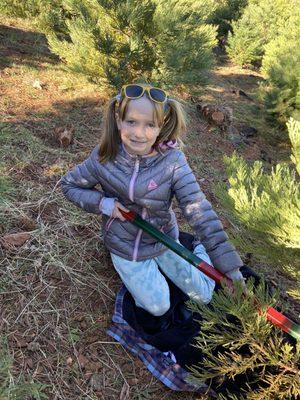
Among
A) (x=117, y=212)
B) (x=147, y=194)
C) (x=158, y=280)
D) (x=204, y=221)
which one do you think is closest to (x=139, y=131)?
(x=147, y=194)

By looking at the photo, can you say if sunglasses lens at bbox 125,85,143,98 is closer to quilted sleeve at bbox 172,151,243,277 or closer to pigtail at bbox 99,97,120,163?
pigtail at bbox 99,97,120,163

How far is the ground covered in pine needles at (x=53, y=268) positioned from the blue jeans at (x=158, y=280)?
24cm

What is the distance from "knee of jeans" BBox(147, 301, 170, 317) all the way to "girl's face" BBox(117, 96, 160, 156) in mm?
897

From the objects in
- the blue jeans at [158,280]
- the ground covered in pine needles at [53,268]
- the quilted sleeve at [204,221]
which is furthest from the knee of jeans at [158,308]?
the quilted sleeve at [204,221]

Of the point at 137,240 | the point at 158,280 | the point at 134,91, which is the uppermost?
the point at 134,91

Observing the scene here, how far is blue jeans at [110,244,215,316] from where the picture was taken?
239cm

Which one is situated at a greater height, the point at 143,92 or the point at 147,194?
the point at 143,92

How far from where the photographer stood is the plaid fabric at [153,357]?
218 centimetres

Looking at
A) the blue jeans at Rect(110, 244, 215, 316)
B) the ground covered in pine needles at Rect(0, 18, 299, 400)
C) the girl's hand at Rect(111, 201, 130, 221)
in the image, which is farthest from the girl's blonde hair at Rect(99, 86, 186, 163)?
the ground covered in pine needles at Rect(0, 18, 299, 400)

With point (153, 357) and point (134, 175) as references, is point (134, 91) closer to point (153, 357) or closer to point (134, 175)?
point (134, 175)

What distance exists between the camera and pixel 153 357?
2279 millimetres

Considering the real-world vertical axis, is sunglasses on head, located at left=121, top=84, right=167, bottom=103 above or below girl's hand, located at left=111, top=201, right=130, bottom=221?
above

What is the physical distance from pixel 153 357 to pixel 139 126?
1.27 metres

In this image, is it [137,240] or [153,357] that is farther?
[137,240]
